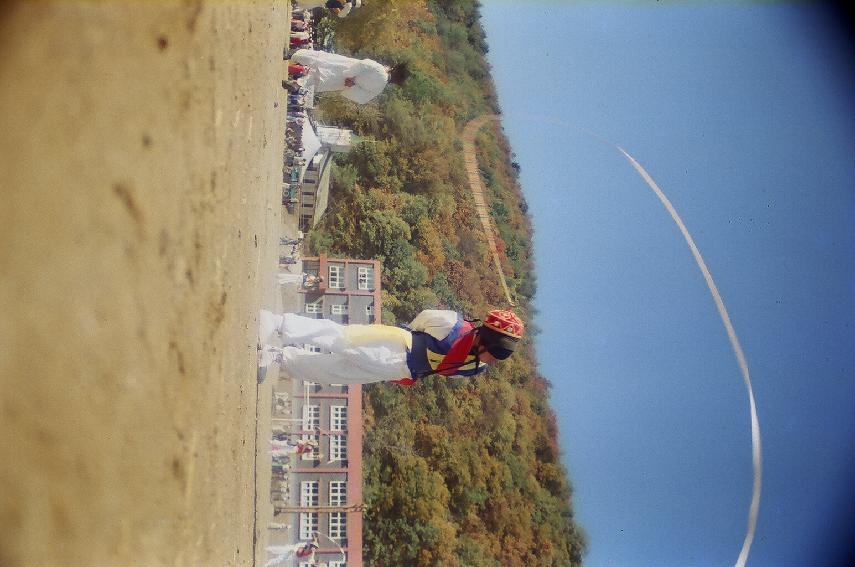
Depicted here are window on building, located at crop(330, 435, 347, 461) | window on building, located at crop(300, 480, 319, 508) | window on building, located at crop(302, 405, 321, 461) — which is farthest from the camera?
window on building, located at crop(330, 435, 347, 461)

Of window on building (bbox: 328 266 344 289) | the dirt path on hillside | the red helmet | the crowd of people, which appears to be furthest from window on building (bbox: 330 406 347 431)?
the red helmet

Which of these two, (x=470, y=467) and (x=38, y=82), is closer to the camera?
(x=38, y=82)

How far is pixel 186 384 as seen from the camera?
2.71 metres

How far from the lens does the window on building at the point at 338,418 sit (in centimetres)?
1124

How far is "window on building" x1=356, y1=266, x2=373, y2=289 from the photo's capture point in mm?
12607

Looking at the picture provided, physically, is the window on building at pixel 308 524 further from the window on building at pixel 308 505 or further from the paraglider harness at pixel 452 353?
the paraglider harness at pixel 452 353

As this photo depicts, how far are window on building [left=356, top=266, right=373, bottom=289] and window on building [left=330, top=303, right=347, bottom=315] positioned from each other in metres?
0.56

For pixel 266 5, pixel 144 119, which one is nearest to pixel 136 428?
pixel 144 119

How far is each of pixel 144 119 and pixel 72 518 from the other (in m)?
1.29

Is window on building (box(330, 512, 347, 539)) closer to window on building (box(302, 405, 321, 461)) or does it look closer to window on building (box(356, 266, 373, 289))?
window on building (box(302, 405, 321, 461))

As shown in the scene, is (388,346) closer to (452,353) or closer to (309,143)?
(452,353)

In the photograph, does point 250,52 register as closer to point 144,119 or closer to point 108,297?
point 144,119

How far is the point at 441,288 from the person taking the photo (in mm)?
13820

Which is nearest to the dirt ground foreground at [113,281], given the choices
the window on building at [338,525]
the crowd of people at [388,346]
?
the crowd of people at [388,346]
